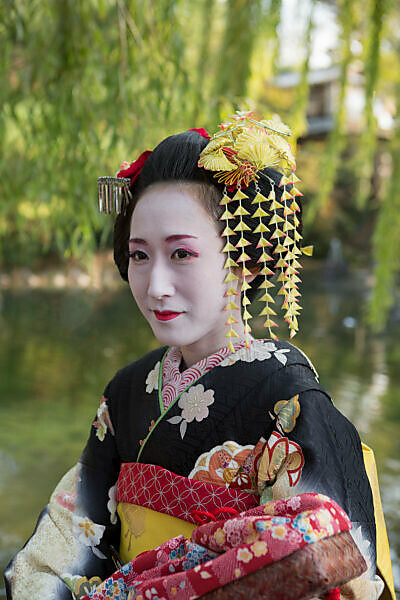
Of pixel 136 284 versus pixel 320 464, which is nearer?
pixel 320 464

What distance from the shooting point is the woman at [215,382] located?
2.89 ft

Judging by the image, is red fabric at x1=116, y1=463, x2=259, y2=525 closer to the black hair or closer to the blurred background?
the black hair

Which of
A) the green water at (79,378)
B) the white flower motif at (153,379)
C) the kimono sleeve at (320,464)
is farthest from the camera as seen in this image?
the green water at (79,378)

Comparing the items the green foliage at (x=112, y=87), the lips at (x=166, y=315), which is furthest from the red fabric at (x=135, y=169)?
the green foliage at (x=112, y=87)

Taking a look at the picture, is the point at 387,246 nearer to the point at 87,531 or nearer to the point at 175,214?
the point at 175,214

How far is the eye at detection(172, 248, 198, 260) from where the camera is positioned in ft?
3.03

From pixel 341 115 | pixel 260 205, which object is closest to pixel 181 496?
pixel 260 205

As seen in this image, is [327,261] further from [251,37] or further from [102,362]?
[251,37]

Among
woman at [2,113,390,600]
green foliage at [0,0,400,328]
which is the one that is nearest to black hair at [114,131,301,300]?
woman at [2,113,390,600]

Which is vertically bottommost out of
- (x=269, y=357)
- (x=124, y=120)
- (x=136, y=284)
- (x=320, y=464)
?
(x=320, y=464)

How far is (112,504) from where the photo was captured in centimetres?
111

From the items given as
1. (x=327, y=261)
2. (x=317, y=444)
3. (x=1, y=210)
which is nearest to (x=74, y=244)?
(x=1, y=210)

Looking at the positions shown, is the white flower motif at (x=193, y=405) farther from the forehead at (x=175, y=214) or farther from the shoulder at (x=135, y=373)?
the forehead at (x=175, y=214)

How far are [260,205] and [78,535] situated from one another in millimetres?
646
